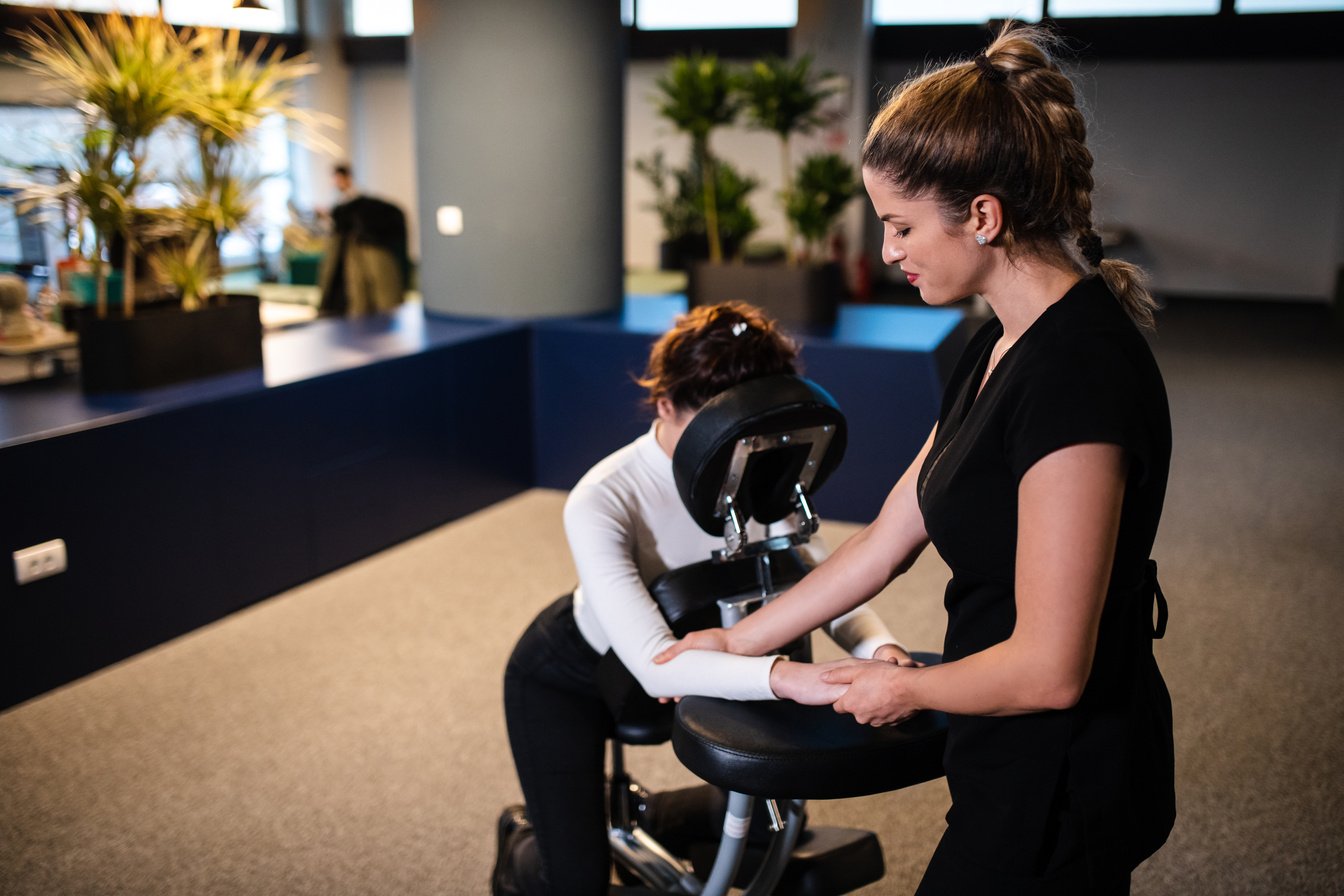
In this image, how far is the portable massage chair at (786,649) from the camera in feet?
4.15

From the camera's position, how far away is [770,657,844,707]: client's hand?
1294mm

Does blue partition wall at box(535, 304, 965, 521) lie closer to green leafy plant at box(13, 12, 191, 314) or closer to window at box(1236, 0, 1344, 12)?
green leafy plant at box(13, 12, 191, 314)

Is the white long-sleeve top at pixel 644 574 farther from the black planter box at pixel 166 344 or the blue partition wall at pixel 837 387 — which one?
the blue partition wall at pixel 837 387

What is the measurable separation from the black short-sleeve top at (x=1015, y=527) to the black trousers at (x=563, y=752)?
0.77m

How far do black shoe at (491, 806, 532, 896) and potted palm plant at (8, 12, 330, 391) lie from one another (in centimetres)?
190

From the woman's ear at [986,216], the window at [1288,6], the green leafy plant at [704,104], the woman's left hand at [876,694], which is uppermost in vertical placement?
the window at [1288,6]

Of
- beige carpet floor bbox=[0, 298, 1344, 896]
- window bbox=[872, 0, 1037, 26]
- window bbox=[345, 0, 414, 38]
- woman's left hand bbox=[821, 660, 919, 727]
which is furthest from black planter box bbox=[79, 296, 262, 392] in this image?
window bbox=[345, 0, 414, 38]

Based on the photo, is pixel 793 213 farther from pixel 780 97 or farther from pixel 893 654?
pixel 893 654

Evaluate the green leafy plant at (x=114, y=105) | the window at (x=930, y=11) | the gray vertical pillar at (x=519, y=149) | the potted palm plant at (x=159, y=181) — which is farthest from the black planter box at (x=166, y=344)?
the window at (x=930, y=11)

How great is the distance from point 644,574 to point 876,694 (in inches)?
23.9

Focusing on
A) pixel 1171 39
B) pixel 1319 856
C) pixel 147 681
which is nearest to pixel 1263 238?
pixel 1171 39

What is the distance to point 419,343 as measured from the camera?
13.8 ft

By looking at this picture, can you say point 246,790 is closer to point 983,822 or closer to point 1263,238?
point 983,822

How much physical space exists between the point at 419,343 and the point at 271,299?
16.8 feet
